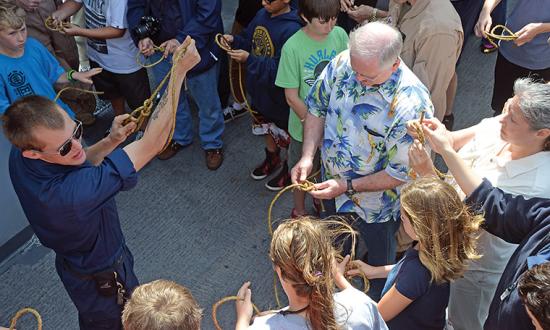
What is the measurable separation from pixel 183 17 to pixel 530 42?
253 centimetres

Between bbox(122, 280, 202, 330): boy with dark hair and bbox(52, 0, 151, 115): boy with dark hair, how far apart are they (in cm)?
281

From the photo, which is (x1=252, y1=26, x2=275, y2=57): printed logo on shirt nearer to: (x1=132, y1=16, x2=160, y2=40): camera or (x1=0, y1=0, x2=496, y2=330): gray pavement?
(x1=132, y1=16, x2=160, y2=40): camera

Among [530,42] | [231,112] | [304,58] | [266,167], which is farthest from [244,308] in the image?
[231,112]

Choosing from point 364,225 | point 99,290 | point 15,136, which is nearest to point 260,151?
point 364,225

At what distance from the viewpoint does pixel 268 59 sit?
3.76 m

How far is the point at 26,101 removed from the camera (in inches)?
97.4

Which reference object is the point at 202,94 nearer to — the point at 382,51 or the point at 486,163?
the point at 382,51

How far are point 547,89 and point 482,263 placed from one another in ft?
2.90

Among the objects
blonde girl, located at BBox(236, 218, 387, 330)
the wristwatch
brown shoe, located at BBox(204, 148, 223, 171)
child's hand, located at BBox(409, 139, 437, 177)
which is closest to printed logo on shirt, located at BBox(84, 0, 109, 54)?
brown shoe, located at BBox(204, 148, 223, 171)

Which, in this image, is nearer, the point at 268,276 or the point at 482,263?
the point at 482,263

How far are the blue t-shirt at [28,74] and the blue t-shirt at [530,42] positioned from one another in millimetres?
3274

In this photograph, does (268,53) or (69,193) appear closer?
(69,193)

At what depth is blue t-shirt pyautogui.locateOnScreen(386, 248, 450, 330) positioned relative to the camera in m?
2.35

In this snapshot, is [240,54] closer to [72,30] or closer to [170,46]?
[170,46]
